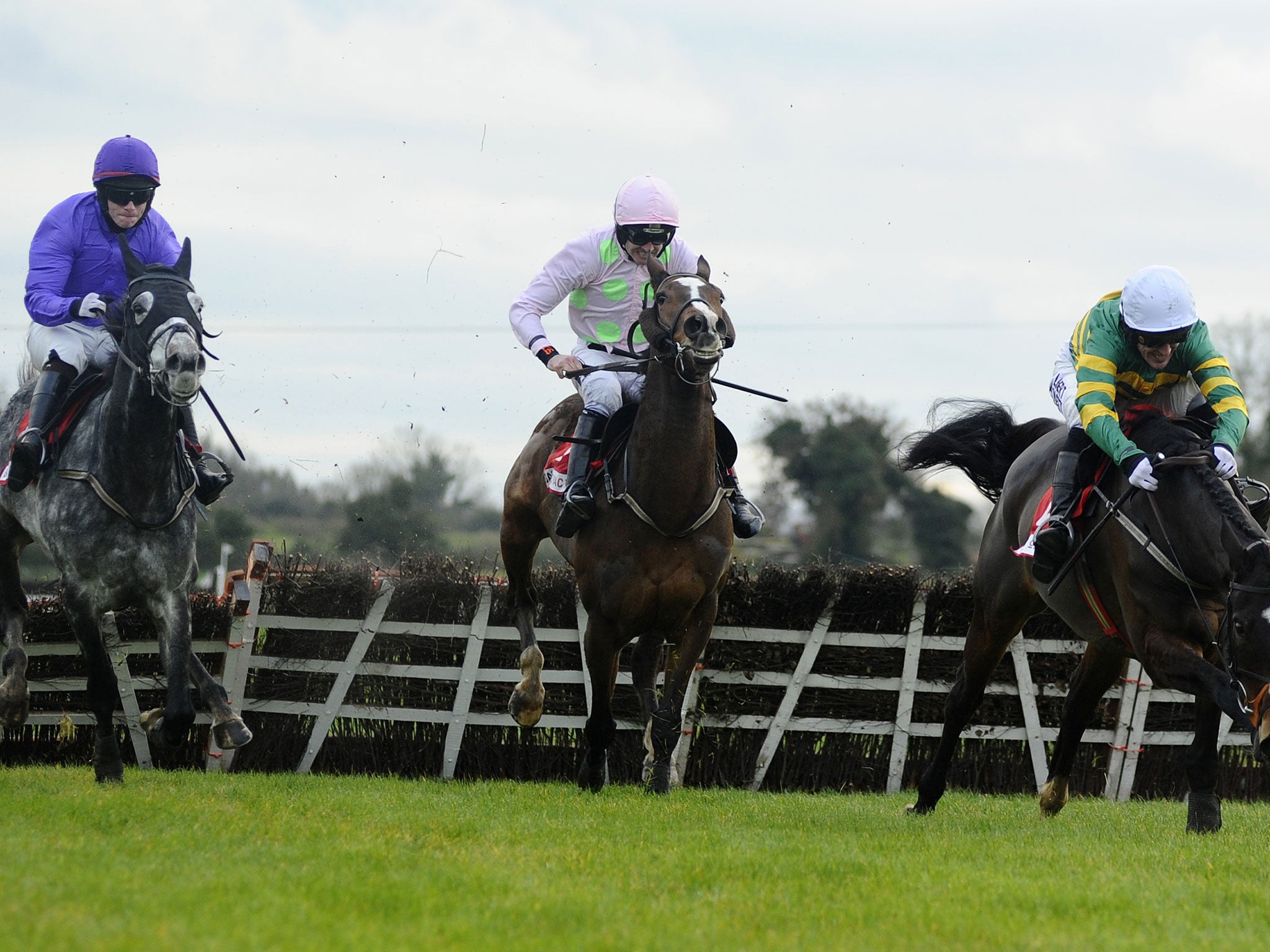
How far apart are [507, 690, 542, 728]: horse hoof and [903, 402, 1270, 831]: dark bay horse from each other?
109 inches

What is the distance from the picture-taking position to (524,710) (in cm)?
963

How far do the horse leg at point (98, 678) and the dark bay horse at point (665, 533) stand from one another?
281cm

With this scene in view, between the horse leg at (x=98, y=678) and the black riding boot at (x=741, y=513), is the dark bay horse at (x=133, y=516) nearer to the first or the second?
the horse leg at (x=98, y=678)

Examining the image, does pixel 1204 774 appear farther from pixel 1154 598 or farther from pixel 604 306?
pixel 604 306

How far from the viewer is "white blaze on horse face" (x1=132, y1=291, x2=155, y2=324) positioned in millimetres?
7477

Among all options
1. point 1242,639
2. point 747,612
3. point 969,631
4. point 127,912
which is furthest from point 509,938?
point 747,612

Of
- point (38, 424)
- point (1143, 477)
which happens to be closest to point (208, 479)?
point (38, 424)

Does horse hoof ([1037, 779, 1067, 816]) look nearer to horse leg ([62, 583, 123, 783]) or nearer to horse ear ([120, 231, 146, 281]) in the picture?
horse leg ([62, 583, 123, 783])

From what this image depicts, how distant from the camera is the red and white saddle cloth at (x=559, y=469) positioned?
347 inches

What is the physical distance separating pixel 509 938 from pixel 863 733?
7.73 meters

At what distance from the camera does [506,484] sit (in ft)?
33.8

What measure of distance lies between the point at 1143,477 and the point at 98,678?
5899 millimetres

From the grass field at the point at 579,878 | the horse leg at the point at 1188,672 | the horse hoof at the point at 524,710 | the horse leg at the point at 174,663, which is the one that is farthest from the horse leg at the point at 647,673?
the horse leg at the point at 1188,672

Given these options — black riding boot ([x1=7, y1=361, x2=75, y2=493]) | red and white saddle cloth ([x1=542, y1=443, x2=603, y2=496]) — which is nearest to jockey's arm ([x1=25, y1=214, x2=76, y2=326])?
black riding boot ([x1=7, y1=361, x2=75, y2=493])
